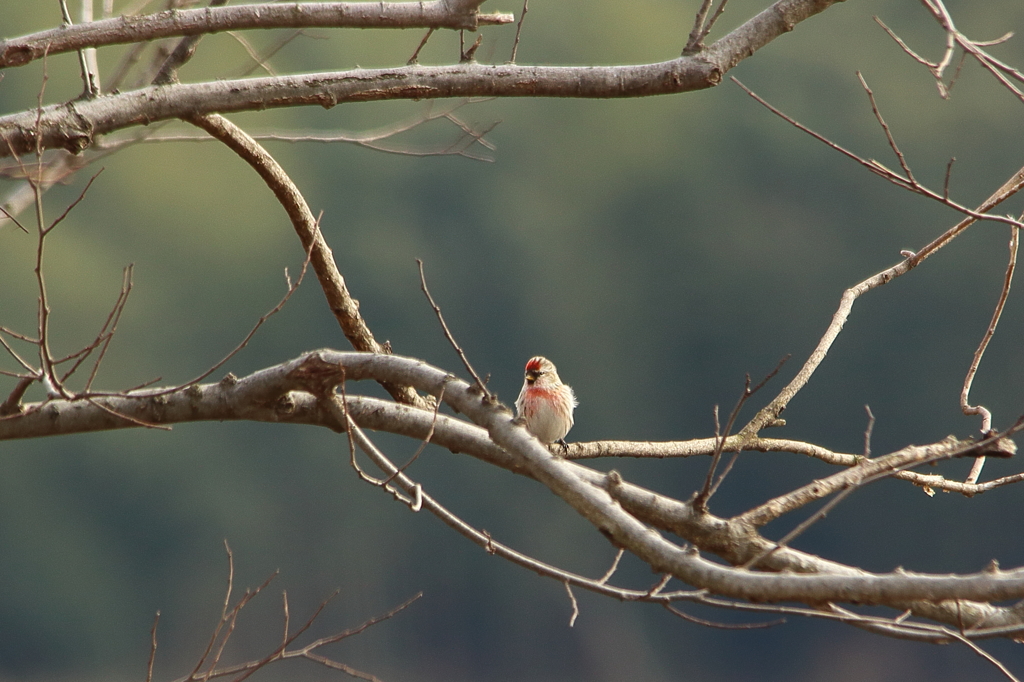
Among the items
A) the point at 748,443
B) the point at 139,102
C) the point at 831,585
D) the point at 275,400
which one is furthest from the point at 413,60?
the point at 831,585

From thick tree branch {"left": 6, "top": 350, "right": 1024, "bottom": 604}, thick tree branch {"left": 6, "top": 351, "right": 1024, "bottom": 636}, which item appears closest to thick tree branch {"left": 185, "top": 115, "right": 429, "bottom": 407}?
thick tree branch {"left": 6, "top": 351, "right": 1024, "bottom": 636}

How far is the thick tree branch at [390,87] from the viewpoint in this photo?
64.0 inches

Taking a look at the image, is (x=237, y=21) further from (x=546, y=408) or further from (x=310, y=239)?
(x=546, y=408)

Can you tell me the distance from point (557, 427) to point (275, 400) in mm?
1252

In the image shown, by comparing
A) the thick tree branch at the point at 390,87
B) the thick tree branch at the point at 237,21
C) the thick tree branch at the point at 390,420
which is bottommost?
the thick tree branch at the point at 390,420

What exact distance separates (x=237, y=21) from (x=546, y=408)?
62.9 inches

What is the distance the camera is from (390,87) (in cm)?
170

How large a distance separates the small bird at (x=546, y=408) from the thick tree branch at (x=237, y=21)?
1413 mm

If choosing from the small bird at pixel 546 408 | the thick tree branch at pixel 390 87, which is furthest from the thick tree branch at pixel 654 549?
the small bird at pixel 546 408

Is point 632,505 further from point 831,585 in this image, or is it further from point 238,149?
point 238,149

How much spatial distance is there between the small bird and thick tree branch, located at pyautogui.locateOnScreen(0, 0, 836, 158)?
52.9 inches

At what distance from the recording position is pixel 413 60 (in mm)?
1810

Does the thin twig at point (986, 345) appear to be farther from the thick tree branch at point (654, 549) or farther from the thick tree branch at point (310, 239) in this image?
the thick tree branch at point (310, 239)

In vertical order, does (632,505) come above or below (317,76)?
below
